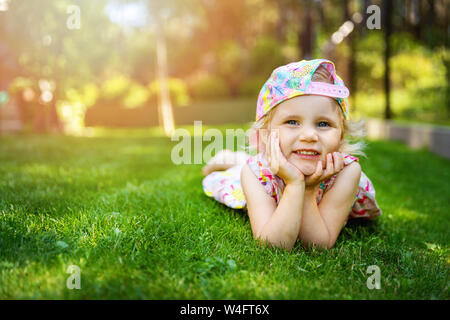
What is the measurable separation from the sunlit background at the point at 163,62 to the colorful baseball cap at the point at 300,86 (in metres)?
3.71

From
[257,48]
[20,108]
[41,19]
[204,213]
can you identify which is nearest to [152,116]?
[257,48]

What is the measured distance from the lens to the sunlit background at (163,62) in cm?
1000

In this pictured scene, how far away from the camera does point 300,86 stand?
2248 millimetres

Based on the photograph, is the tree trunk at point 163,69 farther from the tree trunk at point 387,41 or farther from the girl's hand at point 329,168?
the girl's hand at point 329,168

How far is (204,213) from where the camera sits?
280 cm

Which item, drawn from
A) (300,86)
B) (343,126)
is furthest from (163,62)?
(300,86)

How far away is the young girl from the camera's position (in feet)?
7.33

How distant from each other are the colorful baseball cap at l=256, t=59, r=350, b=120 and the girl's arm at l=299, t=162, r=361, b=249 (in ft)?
1.34

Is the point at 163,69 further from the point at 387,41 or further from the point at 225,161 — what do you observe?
the point at 225,161

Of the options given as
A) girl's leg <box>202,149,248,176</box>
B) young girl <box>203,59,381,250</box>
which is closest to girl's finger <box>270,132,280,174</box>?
young girl <box>203,59,381,250</box>

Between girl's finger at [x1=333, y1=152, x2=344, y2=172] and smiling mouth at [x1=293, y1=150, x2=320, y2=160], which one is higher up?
smiling mouth at [x1=293, y1=150, x2=320, y2=160]

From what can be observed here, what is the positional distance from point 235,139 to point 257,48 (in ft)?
67.9

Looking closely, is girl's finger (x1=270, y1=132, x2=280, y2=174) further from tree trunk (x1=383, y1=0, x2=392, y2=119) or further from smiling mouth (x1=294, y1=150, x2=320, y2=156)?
tree trunk (x1=383, y1=0, x2=392, y2=119)
